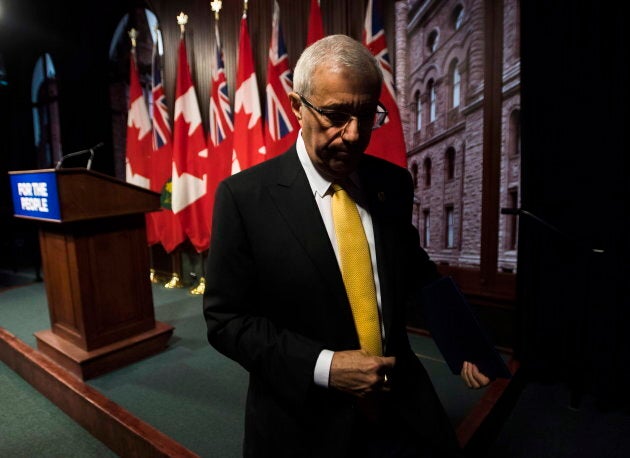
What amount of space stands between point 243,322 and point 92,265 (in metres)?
1.89

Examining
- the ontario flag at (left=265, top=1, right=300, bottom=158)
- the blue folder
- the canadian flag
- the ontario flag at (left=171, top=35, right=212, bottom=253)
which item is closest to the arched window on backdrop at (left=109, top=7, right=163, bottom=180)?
the canadian flag

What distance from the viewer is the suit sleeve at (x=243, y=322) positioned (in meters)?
0.79

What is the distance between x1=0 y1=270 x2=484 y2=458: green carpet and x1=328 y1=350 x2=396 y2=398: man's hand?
3.81ft

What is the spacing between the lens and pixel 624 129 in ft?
6.02

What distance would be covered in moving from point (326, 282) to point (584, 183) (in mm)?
1745

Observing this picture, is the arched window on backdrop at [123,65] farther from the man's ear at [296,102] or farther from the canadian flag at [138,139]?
the man's ear at [296,102]

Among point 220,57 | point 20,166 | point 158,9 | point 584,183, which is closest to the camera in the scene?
point 584,183

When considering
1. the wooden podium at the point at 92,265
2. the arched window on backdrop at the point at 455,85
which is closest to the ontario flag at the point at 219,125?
the wooden podium at the point at 92,265

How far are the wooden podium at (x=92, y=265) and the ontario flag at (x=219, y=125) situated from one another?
112cm

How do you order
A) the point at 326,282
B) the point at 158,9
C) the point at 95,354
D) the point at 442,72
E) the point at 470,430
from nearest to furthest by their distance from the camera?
1. the point at 326,282
2. the point at 470,430
3. the point at 95,354
4. the point at 442,72
5. the point at 158,9

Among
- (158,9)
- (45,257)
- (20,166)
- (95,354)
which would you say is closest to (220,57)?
(158,9)

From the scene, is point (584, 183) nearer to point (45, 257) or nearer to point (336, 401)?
point (336, 401)

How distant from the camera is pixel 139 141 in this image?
4219 mm

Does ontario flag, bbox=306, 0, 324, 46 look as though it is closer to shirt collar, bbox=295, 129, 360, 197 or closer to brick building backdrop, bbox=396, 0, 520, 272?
brick building backdrop, bbox=396, 0, 520, 272
